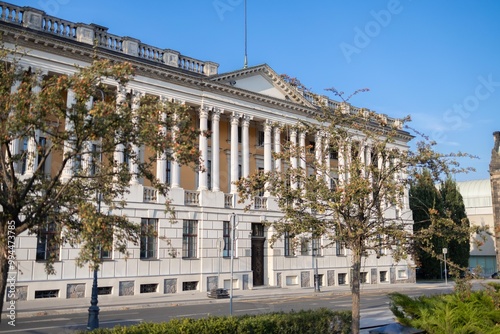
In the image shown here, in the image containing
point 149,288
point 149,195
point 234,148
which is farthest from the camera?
point 234,148

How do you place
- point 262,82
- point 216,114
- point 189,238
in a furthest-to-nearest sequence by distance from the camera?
point 262,82 < point 216,114 < point 189,238

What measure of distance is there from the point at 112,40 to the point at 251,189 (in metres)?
19.6

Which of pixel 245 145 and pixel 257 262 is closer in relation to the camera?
pixel 257 262

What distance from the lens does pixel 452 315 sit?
1047 centimetres

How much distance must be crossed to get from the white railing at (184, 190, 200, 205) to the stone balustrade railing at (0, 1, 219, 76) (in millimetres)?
7787

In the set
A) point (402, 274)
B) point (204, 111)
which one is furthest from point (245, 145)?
point (402, 274)

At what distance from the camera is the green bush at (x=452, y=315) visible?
402 inches

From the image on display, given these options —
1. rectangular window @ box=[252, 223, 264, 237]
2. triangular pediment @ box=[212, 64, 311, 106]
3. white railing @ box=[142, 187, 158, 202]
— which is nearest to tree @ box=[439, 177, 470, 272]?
triangular pediment @ box=[212, 64, 311, 106]

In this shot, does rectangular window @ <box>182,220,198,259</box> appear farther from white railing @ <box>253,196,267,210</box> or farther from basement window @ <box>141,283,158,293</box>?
white railing @ <box>253,196,267,210</box>

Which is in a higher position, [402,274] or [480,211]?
[480,211]

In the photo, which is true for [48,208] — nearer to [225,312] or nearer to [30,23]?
[225,312]

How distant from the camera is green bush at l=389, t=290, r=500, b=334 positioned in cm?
1022

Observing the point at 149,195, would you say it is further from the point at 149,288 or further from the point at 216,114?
the point at 216,114

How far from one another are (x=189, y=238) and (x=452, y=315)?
72.7 ft
